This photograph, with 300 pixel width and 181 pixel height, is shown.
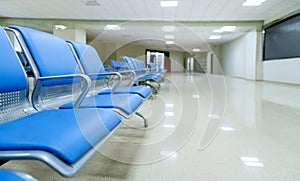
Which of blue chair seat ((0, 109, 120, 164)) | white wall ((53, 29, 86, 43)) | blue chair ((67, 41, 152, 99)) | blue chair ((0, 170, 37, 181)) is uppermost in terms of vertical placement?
white wall ((53, 29, 86, 43))

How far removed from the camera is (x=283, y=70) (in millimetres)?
8250

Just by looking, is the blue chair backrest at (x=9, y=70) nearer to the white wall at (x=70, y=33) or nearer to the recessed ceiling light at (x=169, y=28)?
the recessed ceiling light at (x=169, y=28)

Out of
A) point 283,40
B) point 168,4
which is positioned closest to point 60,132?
point 168,4

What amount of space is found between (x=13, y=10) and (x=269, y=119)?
969cm

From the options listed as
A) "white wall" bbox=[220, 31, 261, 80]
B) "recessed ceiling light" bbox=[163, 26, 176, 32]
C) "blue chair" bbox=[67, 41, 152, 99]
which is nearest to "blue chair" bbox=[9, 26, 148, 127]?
"blue chair" bbox=[67, 41, 152, 99]

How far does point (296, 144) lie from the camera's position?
1.80 m

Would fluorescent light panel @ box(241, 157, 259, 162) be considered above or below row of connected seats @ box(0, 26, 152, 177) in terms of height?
below

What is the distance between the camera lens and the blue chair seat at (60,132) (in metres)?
0.67

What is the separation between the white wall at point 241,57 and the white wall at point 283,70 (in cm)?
84

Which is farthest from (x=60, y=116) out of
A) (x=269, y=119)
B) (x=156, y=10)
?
(x=156, y=10)

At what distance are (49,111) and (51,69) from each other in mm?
344

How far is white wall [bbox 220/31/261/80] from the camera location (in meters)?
10.7

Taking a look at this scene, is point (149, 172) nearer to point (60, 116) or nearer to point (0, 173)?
point (60, 116)

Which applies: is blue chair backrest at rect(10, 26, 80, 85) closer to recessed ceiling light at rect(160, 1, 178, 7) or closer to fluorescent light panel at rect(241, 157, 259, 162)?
fluorescent light panel at rect(241, 157, 259, 162)
